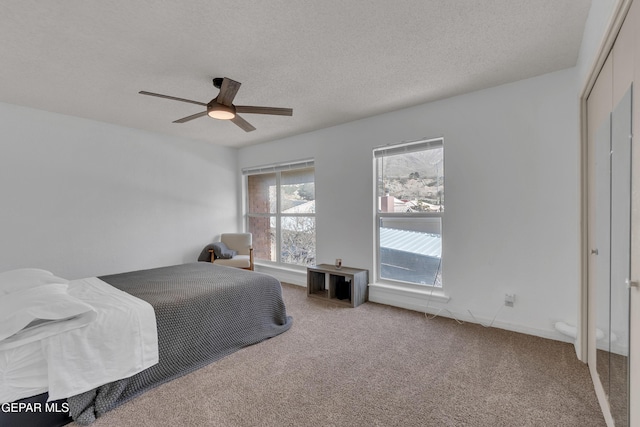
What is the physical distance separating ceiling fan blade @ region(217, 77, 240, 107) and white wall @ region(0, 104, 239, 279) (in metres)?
2.61

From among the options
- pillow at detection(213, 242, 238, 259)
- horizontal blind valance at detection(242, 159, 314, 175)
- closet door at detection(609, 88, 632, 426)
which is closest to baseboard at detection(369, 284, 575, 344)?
closet door at detection(609, 88, 632, 426)

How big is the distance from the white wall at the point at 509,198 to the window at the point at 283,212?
1505mm

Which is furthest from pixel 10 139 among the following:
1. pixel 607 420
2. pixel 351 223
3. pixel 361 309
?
pixel 607 420

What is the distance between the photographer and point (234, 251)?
493 cm

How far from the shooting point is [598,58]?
1.69 m

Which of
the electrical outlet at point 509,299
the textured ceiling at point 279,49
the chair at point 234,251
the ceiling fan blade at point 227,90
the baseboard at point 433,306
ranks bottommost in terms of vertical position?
the baseboard at point 433,306

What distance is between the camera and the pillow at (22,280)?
2.02 m

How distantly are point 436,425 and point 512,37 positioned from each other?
262cm

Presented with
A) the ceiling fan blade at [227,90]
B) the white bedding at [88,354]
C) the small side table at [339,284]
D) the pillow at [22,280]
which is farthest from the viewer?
the small side table at [339,284]

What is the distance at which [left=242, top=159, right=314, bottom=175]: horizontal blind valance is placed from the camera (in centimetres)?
474

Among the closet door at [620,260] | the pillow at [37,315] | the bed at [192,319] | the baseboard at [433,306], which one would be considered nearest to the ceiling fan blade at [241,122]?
the bed at [192,319]

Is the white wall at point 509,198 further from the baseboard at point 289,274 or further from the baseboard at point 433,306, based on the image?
the baseboard at point 289,274

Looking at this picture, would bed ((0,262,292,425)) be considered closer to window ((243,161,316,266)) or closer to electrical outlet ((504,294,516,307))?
window ((243,161,316,266))

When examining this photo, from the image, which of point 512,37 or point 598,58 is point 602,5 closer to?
point 598,58
